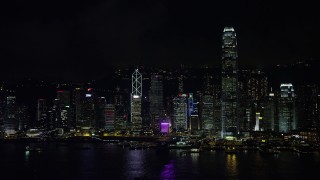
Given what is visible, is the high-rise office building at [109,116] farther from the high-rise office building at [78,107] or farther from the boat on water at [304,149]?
the boat on water at [304,149]

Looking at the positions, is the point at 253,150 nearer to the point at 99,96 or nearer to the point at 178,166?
the point at 178,166

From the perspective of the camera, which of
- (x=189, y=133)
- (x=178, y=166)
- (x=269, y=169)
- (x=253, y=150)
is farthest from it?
(x=189, y=133)

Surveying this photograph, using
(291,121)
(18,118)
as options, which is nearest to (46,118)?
(18,118)

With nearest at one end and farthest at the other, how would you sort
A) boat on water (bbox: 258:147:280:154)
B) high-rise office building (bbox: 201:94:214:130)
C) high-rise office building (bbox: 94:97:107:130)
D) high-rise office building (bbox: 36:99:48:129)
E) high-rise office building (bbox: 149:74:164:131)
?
boat on water (bbox: 258:147:280:154) → high-rise office building (bbox: 201:94:214:130) → high-rise office building (bbox: 149:74:164:131) → high-rise office building (bbox: 94:97:107:130) → high-rise office building (bbox: 36:99:48:129)

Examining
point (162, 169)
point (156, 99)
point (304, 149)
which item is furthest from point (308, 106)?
point (162, 169)

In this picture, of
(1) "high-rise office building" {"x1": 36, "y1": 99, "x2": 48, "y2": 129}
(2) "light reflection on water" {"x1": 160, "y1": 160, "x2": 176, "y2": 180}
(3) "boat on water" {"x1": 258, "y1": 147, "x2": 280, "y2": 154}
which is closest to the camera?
(2) "light reflection on water" {"x1": 160, "y1": 160, "x2": 176, "y2": 180}

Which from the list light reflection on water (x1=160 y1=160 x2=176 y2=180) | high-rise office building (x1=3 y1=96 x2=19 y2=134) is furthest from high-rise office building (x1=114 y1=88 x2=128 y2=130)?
light reflection on water (x1=160 y1=160 x2=176 y2=180)

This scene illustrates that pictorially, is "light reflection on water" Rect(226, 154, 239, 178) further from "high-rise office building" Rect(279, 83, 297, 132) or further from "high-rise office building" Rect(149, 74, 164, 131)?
"high-rise office building" Rect(149, 74, 164, 131)

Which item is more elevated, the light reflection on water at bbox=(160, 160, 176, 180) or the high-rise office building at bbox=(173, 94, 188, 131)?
the high-rise office building at bbox=(173, 94, 188, 131)
